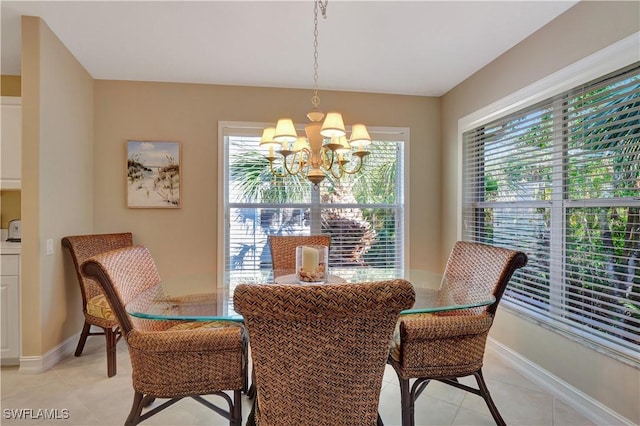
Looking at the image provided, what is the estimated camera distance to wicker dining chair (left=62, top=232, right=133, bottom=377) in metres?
2.34

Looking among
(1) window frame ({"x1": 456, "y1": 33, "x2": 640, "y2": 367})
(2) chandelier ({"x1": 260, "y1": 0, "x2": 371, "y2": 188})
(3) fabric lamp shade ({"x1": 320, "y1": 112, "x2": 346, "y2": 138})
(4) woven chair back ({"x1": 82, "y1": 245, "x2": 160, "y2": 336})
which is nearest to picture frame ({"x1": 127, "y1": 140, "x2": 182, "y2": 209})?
(4) woven chair back ({"x1": 82, "y1": 245, "x2": 160, "y2": 336})

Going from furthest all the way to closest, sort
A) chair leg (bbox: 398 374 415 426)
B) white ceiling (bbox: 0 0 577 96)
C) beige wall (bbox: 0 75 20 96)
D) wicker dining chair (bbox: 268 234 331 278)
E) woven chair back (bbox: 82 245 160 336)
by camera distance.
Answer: beige wall (bbox: 0 75 20 96) < wicker dining chair (bbox: 268 234 331 278) < white ceiling (bbox: 0 0 577 96) < chair leg (bbox: 398 374 415 426) < woven chair back (bbox: 82 245 160 336)

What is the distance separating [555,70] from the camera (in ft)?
7.17

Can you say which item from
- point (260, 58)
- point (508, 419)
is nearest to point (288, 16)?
point (260, 58)

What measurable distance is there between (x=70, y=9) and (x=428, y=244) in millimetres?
3691

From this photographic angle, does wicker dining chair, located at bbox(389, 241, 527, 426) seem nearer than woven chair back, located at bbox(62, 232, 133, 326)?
Yes

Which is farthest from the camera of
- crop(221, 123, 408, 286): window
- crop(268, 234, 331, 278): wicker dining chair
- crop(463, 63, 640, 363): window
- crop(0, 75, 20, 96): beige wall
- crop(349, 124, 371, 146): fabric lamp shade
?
crop(221, 123, 408, 286): window

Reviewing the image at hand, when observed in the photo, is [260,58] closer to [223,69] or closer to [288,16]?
[223,69]

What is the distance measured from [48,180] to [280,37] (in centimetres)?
208

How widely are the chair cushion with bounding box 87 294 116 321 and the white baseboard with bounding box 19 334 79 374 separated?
432 mm

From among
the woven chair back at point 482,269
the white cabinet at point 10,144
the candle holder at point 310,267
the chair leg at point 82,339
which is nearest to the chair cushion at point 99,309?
the chair leg at point 82,339

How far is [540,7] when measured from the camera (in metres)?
2.07

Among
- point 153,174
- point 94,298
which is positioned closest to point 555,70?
point 153,174

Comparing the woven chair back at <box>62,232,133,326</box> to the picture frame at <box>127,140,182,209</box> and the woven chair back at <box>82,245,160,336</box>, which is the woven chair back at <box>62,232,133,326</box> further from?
the woven chair back at <box>82,245,160,336</box>
